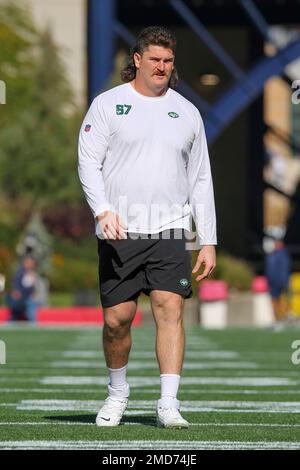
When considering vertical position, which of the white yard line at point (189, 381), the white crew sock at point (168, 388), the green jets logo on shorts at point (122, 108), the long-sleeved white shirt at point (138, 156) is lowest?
the white yard line at point (189, 381)

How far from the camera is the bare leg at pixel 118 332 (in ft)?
27.5

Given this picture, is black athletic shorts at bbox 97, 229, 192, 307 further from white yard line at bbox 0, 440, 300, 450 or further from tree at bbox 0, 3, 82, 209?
tree at bbox 0, 3, 82, 209

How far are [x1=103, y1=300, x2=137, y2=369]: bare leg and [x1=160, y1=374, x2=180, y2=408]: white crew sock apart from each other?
271mm

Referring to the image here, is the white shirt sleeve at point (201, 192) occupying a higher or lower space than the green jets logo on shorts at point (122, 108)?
lower

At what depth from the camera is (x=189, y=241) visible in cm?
859

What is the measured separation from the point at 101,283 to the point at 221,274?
27233mm

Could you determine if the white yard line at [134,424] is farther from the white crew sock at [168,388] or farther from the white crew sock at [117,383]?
the white crew sock at [168,388]

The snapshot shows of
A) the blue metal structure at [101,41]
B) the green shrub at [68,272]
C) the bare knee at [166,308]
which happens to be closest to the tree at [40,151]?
the green shrub at [68,272]

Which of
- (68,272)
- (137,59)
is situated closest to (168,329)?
(137,59)

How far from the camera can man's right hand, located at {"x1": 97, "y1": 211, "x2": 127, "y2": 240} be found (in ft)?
26.7

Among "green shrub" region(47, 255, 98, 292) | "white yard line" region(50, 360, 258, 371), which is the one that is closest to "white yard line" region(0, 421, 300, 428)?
"white yard line" region(50, 360, 258, 371)

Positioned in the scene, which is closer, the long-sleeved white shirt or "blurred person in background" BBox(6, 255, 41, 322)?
the long-sleeved white shirt

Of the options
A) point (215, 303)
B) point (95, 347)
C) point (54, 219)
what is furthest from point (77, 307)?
point (54, 219)

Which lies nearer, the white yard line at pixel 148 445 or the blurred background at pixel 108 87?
the white yard line at pixel 148 445
